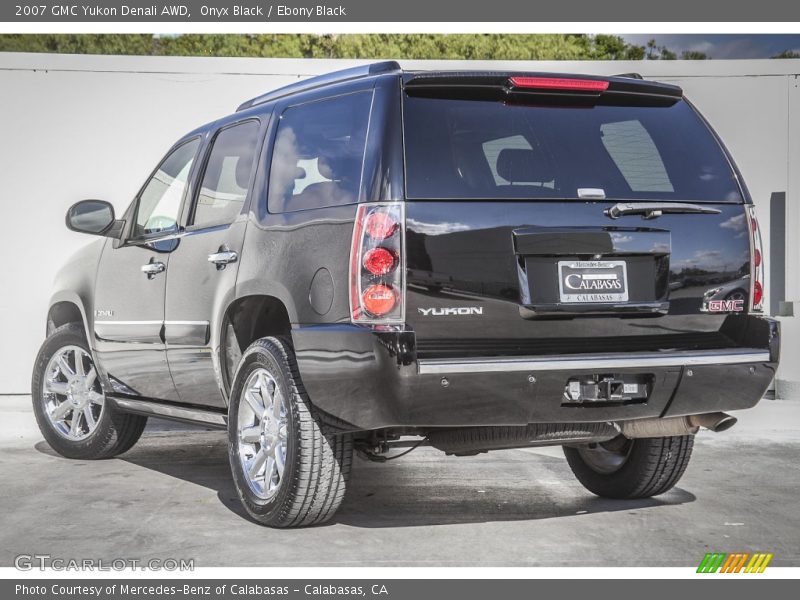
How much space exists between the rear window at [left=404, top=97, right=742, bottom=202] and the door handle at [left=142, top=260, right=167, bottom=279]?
218 cm

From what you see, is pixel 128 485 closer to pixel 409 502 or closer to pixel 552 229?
pixel 409 502

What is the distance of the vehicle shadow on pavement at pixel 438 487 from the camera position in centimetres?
600

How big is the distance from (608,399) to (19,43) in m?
42.3

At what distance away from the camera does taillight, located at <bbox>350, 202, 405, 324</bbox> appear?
477 cm

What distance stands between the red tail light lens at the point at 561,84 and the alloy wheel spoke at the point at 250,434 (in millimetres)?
2042

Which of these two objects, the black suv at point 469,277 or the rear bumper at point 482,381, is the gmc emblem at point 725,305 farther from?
the rear bumper at point 482,381

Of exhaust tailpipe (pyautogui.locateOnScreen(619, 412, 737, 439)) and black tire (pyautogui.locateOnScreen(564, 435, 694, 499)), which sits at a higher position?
exhaust tailpipe (pyautogui.locateOnScreen(619, 412, 737, 439))

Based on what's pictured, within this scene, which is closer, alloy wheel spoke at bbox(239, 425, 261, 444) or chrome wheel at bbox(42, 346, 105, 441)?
alloy wheel spoke at bbox(239, 425, 261, 444)

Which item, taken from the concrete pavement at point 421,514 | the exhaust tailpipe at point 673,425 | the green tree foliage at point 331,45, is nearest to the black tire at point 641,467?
the concrete pavement at point 421,514

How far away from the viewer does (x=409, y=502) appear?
20.8ft

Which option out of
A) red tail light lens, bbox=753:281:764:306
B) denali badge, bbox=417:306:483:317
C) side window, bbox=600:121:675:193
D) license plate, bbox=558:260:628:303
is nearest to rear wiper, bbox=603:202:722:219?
side window, bbox=600:121:675:193

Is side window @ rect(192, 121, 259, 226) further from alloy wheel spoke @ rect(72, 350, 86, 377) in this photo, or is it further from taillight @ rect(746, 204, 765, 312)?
taillight @ rect(746, 204, 765, 312)

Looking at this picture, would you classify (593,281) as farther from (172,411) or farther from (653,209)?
(172,411)

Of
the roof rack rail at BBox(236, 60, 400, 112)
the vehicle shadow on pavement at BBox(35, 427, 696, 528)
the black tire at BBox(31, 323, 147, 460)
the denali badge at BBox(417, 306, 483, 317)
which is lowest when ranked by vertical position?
the vehicle shadow on pavement at BBox(35, 427, 696, 528)
